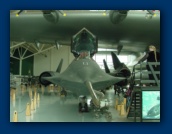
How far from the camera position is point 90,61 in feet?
14.1

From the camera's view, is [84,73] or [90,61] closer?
[84,73]

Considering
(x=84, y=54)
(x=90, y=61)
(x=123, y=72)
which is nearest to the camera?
(x=90, y=61)

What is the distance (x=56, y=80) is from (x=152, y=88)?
5.90 feet

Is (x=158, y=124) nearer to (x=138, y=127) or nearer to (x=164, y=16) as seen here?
(x=138, y=127)

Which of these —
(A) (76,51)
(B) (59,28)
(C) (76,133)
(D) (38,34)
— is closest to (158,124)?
(C) (76,133)

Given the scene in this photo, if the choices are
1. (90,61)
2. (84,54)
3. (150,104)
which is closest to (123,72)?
(84,54)

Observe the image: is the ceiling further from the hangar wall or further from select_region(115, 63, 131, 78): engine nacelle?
select_region(115, 63, 131, 78): engine nacelle

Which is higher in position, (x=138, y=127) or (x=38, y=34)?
(x=38, y=34)

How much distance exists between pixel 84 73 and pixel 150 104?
125 cm

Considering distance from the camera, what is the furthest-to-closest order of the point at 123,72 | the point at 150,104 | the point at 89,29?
the point at 123,72, the point at 89,29, the point at 150,104

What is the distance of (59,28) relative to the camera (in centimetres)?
550

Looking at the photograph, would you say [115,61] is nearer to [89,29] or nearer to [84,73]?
[89,29]

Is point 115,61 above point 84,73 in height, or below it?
above

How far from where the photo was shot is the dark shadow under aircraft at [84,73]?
12.3 ft
